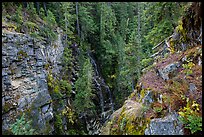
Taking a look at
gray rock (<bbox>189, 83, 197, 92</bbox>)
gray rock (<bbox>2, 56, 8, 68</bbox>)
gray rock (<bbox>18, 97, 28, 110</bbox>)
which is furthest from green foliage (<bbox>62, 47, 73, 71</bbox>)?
gray rock (<bbox>189, 83, 197, 92</bbox>)

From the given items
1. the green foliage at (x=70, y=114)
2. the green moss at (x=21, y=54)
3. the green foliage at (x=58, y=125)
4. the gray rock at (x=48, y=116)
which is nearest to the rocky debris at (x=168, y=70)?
the gray rock at (x=48, y=116)

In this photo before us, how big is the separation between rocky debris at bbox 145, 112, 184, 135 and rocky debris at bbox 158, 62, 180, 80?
9.22ft

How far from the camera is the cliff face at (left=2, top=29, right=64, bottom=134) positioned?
14.2 m

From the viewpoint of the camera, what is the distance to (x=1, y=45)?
1445cm

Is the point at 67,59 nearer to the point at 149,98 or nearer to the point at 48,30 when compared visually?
the point at 48,30

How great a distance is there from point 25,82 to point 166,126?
12959mm

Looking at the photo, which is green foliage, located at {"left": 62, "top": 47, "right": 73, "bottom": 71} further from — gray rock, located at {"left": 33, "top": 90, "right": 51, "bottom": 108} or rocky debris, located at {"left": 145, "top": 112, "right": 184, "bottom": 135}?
rocky debris, located at {"left": 145, "top": 112, "right": 184, "bottom": 135}

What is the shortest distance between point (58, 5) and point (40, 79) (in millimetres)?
13918

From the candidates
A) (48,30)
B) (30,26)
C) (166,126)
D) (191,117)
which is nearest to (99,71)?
(48,30)

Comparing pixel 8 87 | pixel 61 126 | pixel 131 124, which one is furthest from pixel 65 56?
pixel 131 124

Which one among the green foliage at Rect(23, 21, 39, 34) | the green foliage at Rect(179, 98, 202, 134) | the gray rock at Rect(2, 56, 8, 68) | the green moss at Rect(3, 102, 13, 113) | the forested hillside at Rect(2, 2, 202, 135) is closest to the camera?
the green foliage at Rect(179, 98, 202, 134)

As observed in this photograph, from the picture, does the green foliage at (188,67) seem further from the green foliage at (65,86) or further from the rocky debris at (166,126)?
the green foliage at (65,86)

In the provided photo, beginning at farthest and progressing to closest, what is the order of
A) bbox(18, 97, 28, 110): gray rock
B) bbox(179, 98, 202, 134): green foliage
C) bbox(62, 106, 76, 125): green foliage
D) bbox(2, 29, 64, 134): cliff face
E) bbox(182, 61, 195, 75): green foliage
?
bbox(62, 106, 76, 125): green foliage, bbox(18, 97, 28, 110): gray rock, bbox(2, 29, 64, 134): cliff face, bbox(182, 61, 195, 75): green foliage, bbox(179, 98, 202, 134): green foliage

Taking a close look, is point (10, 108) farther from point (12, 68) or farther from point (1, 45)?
point (1, 45)
